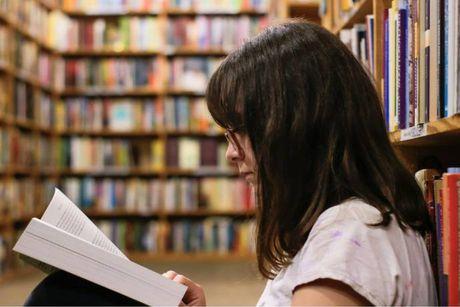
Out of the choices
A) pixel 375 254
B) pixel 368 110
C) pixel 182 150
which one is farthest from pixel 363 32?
pixel 182 150

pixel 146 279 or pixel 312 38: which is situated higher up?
pixel 312 38

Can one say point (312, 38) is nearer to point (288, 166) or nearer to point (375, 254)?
point (288, 166)

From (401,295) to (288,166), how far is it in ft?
0.71

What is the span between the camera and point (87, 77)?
4711 mm

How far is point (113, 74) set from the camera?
470 cm

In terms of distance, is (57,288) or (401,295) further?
(57,288)

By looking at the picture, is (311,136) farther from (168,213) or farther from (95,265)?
(168,213)

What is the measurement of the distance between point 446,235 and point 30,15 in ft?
12.8

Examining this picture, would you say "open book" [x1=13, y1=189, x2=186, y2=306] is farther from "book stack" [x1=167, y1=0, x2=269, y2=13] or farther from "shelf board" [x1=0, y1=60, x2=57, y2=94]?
"book stack" [x1=167, y1=0, x2=269, y2=13]

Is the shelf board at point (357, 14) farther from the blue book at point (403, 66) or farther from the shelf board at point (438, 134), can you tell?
the shelf board at point (438, 134)

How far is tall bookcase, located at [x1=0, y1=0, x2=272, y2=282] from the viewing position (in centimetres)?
466

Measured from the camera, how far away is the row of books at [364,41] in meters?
1.50

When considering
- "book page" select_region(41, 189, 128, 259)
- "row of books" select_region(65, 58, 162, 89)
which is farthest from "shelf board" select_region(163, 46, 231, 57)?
"book page" select_region(41, 189, 128, 259)

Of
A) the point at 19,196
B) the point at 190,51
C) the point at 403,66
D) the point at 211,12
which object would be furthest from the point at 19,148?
the point at 403,66
